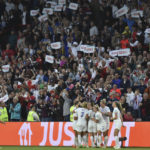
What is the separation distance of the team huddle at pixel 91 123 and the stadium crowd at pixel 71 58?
4.15 feet

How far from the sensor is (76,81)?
28203mm

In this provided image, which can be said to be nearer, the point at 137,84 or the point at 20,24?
the point at 137,84

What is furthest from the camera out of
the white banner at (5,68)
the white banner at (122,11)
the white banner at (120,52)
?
the white banner at (5,68)

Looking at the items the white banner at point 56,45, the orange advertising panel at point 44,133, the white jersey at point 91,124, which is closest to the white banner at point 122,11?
the white banner at point 56,45

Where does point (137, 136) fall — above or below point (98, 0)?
below

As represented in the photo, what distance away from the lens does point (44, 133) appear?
88.5ft

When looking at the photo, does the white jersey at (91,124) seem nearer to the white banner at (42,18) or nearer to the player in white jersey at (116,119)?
the player in white jersey at (116,119)

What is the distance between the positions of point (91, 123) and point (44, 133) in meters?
3.46

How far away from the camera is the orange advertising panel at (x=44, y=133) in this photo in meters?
25.3

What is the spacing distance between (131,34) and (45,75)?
206 inches

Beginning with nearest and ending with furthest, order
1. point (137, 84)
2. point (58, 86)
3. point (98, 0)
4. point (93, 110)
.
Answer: point (93, 110), point (137, 84), point (58, 86), point (98, 0)

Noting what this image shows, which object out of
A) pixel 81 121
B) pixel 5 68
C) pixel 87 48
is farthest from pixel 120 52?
pixel 5 68

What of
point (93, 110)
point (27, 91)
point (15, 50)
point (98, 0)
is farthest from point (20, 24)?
point (93, 110)

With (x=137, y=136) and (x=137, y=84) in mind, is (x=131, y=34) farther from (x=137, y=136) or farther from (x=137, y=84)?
(x=137, y=136)
